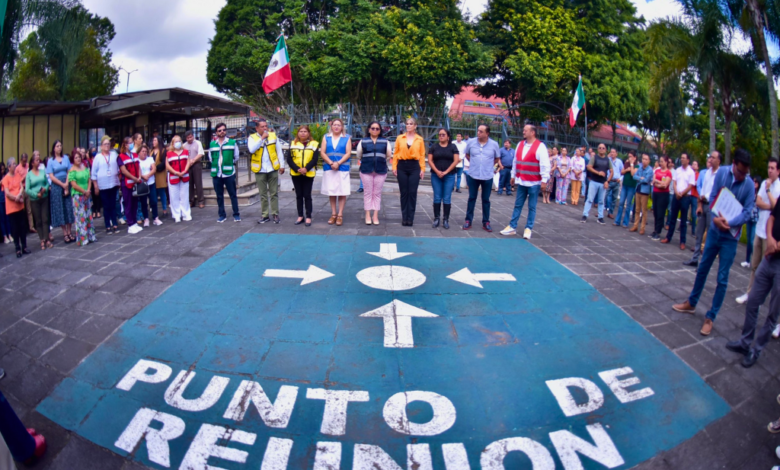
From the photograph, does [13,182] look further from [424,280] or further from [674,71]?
[674,71]

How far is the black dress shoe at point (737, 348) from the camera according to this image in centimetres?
487

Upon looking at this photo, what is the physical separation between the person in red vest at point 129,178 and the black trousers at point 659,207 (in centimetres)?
948

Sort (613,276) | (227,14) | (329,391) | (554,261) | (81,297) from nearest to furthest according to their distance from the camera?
(329,391)
(81,297)
(613,276)
(554,261)
(227,14)

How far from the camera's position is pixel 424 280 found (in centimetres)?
635

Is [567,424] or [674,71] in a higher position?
[674,71]

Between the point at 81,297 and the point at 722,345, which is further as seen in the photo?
the point at 81,297

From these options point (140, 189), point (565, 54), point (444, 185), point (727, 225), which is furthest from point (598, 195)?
point (565, 54)

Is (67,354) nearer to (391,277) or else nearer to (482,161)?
(391,277)

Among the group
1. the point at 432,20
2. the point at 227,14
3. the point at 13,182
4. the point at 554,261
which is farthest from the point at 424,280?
the point at 227,14

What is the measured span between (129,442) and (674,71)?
1845 cm

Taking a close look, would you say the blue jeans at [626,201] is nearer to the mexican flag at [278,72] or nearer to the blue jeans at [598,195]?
the blue jeans at [598,195]

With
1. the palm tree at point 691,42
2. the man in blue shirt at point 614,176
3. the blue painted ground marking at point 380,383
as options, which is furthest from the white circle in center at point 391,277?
the palm tree at point 691,42

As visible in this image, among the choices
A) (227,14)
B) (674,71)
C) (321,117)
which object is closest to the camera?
(674,71)

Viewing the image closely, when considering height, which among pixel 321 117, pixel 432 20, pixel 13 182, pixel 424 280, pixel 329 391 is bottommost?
pixel 329 391
